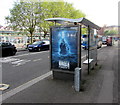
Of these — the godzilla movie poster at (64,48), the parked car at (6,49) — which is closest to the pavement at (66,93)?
the godzilla movie poster at (64,48)

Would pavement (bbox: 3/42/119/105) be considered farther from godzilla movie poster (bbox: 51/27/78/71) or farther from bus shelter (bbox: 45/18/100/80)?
godzilla movie poster (bbox: 51/27/78/71)

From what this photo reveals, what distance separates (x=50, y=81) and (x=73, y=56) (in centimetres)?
145

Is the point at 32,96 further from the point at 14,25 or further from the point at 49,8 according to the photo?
the point at 49,8

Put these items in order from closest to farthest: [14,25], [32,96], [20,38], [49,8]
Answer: [32,96] < [14,25] < [49,8] < [20,38]

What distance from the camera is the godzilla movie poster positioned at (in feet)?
17.3

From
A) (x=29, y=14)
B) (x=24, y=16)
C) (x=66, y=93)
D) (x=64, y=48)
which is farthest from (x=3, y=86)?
(x=29, y=14)

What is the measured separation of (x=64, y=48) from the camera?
548 centimetres

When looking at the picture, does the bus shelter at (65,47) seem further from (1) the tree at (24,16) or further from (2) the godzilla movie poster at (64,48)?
(1) the tree at (24,16)

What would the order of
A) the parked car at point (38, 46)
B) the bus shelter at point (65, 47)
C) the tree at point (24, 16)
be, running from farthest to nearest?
the tree at point (24, 16), the parked car at point (38, 46), the bus shelter at point (65, 47)

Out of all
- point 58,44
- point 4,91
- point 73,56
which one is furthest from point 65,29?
point 4,91

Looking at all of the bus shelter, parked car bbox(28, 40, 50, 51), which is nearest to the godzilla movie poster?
the bus shelter

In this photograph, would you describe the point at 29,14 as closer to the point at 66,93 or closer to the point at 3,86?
the point at 3,86

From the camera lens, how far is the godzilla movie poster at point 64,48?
526 cm

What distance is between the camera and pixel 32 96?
13.6ft
